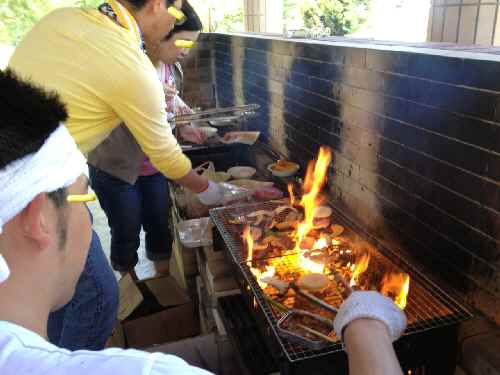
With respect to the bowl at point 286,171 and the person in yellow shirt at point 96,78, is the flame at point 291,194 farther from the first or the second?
the person in yellow shirt at point 96,78

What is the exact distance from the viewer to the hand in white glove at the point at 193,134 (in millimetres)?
4082

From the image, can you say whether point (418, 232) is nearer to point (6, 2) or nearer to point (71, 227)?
point (71, 227)

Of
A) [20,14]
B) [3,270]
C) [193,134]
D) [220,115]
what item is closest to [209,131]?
[193,134]

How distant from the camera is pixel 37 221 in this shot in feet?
3.31

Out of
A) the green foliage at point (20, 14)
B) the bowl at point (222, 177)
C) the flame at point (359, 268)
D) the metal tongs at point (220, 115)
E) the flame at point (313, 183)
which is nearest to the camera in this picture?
the flame at point (359, 268)

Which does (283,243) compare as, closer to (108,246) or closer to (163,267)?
(163,267)

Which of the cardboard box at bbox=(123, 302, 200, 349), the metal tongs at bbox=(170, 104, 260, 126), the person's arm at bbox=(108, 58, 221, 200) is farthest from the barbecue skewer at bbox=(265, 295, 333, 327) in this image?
the metal tongs at bbox=(170, 104, 260, 126)

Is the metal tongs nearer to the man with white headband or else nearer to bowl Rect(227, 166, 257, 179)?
bowl Rect(227, 166, 257, 179)

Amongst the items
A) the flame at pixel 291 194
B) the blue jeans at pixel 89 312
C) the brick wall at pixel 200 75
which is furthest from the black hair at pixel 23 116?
the brick wall at pixel 200 75

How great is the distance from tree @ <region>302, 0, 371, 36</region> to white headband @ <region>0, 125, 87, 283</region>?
1177 centimetres

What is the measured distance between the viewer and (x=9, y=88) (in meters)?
1.07

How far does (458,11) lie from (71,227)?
251 cm

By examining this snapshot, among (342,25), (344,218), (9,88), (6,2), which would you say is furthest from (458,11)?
(6,2)

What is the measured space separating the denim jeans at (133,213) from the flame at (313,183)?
1348mm
